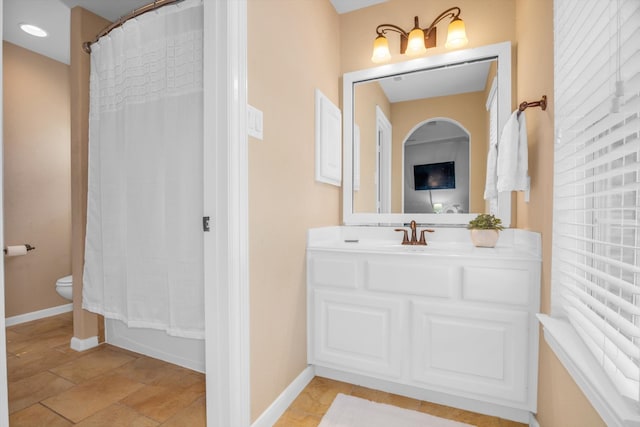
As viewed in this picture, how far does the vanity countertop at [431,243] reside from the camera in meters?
1.55

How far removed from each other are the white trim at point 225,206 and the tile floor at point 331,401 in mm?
392

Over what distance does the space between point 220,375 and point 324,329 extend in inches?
28.6

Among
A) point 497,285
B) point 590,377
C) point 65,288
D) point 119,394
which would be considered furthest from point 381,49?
point 65,288

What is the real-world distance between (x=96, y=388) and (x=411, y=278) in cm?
Result: 191

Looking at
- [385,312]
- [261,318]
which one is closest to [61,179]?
[261,318]

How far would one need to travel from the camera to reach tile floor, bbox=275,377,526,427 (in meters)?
1.55

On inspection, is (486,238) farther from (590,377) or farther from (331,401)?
(331,401)

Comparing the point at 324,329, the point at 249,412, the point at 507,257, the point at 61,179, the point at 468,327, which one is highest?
the point at 61,179

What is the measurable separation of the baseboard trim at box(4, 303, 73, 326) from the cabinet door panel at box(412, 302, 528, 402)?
3.36 metres

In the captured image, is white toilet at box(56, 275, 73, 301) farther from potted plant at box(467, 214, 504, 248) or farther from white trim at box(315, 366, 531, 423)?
potted plant at box(467, 214, 504, 248)

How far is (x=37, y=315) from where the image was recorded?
2.96 meters

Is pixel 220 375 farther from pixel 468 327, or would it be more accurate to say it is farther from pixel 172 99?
pixel 172 99

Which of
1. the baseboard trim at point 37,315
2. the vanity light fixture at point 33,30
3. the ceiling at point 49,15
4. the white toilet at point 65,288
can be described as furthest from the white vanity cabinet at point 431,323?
the vanity light fixture at point 33,30

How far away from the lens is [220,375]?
4.23ft
